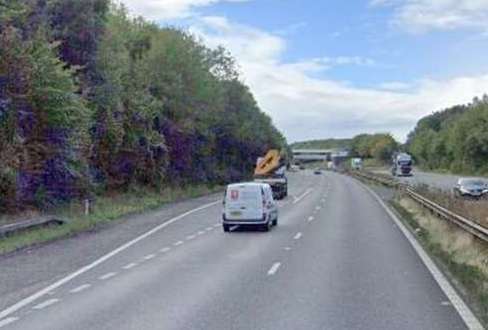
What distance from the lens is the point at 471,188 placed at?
5478 cm

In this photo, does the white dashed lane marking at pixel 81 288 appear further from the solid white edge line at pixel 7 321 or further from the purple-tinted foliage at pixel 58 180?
the purple-tinted foliage at pixel 58 180

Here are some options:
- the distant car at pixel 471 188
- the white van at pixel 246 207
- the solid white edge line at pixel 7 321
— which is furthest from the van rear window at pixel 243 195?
the distant car at pixel 471 188

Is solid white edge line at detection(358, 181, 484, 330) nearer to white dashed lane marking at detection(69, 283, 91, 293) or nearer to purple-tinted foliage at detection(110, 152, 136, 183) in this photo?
white dashed lane marking at detection(69, 283, 91, 293)

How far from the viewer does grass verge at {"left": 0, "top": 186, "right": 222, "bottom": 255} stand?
2516 cm

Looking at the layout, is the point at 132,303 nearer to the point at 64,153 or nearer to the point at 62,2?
the point at 64,153

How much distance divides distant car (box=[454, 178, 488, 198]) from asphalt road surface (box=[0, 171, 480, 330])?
25262 mm

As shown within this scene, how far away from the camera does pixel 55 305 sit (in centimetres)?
1348

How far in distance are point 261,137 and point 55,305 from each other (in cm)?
10093

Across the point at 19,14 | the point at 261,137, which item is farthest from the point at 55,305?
the point at 261,137

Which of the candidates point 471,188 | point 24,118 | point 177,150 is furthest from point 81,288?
point 177,150

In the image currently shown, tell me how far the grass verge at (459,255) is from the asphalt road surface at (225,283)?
0.41 meters

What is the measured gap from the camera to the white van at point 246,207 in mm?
30688

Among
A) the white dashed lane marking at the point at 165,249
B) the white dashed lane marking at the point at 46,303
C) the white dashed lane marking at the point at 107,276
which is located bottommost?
the white dashed lane marking at the point at 165,249

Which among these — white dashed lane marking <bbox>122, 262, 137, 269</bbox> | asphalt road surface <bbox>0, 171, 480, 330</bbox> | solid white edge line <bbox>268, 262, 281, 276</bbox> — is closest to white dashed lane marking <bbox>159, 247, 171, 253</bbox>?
asphalt road surface <bbox>0, 171, 480, 330</bbox>
